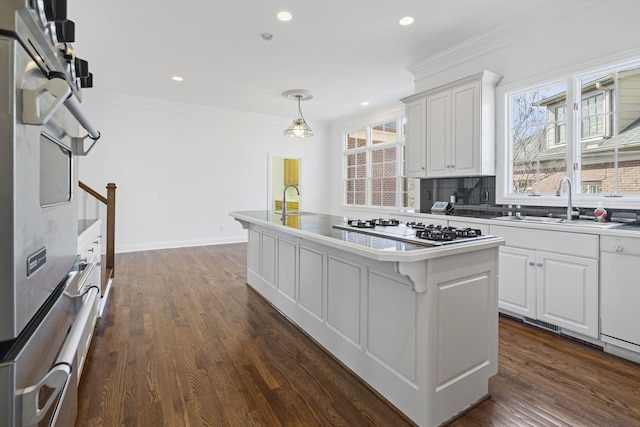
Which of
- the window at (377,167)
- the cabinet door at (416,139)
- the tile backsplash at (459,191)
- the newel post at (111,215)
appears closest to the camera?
the tile backsplash at (459,191)

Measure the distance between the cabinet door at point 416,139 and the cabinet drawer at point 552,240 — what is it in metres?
1.48

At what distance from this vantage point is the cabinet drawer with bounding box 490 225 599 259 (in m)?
2.43

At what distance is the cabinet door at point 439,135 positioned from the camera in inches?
154

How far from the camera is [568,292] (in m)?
2.56

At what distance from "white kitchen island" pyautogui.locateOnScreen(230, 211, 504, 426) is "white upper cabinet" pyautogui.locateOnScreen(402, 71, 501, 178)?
2113mm

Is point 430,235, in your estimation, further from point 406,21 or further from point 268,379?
point 406,21

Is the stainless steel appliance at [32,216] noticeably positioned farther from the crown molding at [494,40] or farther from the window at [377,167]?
the window at [377,167]

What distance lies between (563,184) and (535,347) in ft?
5.47

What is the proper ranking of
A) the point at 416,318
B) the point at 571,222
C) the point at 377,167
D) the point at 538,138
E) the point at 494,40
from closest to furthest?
the point at 416,318
the point at 571,222
the point at 538,138
the point at 494,40
the point at 377,167

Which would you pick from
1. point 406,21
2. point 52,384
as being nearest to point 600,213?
point 406,21

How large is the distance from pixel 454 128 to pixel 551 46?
3.67 ft

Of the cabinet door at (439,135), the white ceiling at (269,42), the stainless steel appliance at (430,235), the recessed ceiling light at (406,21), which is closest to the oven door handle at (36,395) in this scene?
the stainless steel appliance at (430,235)

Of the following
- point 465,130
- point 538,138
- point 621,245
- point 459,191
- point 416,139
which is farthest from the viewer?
point 416,139

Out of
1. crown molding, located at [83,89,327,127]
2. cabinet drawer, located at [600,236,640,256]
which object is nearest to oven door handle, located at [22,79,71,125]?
cabinet drawer, located at [600,236,640,256]
